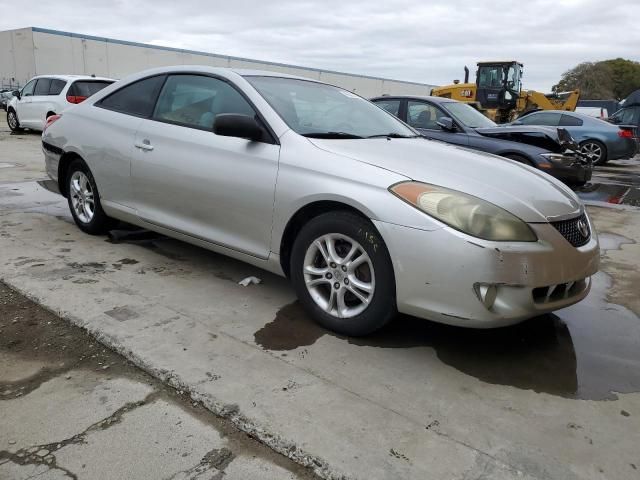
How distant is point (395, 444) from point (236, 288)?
1.93m

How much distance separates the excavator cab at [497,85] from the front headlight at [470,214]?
53.9ft

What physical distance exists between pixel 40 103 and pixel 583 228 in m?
14.5

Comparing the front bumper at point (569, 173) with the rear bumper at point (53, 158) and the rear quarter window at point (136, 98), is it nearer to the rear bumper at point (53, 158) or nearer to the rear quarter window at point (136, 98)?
the rear quarter window at point (136, 98)

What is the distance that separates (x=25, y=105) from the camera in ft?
48.4

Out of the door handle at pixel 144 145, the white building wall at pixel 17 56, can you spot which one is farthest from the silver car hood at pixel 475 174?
the white building wall at pixel 17 56

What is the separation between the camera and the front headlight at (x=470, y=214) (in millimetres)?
2627

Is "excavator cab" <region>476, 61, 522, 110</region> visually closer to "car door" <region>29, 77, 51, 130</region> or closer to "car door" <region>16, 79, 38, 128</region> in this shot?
"car door" <region>29, 77, 51, 130</region>

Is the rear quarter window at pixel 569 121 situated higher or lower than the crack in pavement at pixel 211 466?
higher

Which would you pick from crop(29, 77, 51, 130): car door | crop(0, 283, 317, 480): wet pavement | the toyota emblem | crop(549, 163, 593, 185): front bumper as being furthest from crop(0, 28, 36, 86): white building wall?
the toyota emblem

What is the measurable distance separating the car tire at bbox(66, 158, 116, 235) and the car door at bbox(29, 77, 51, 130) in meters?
10.5

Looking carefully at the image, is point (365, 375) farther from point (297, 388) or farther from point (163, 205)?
point (163, 205)

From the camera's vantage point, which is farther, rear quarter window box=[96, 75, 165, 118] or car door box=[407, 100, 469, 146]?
car door box=[407, 100, 469, 146]

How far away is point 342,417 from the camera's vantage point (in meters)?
2.32

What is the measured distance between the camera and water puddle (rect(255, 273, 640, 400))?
108 inches
